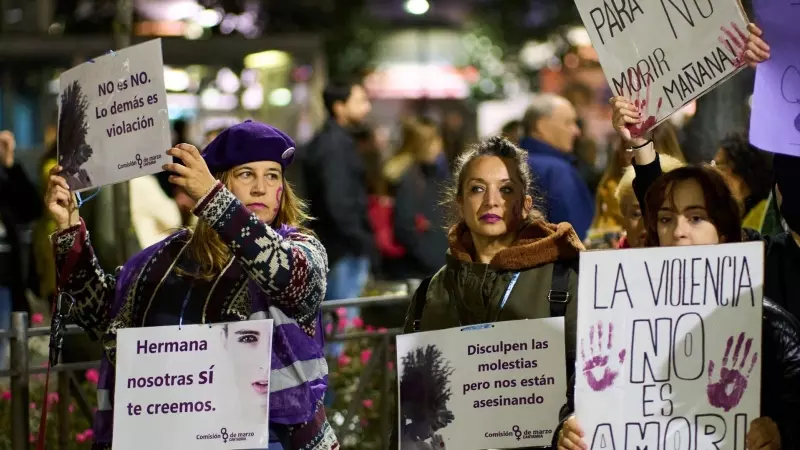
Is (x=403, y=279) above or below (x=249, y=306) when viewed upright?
above

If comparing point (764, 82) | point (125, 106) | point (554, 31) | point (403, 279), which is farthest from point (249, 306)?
point (554, 31)

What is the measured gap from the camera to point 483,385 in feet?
15.6

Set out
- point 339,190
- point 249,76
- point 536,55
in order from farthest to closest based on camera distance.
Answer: point 536,55
point 249,76
point 339,190

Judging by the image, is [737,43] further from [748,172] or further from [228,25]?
[228,25]

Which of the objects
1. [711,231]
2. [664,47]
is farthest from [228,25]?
[711,231]

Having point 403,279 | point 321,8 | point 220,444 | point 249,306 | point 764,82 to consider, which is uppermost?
point 321,8

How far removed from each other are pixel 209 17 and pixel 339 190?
10312 mm

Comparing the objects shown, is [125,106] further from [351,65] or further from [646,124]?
[351,65]

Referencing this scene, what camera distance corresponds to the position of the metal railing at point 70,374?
6504mm

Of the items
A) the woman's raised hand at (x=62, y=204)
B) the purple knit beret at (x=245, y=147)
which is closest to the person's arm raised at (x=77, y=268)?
the woman's raised hand at (x=62, y=204)

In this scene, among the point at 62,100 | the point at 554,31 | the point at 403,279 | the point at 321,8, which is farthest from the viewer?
the point at 554,31

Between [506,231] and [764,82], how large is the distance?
1.01 metres

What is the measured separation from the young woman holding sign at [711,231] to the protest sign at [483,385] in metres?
0.37

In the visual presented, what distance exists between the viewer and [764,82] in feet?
15.5
